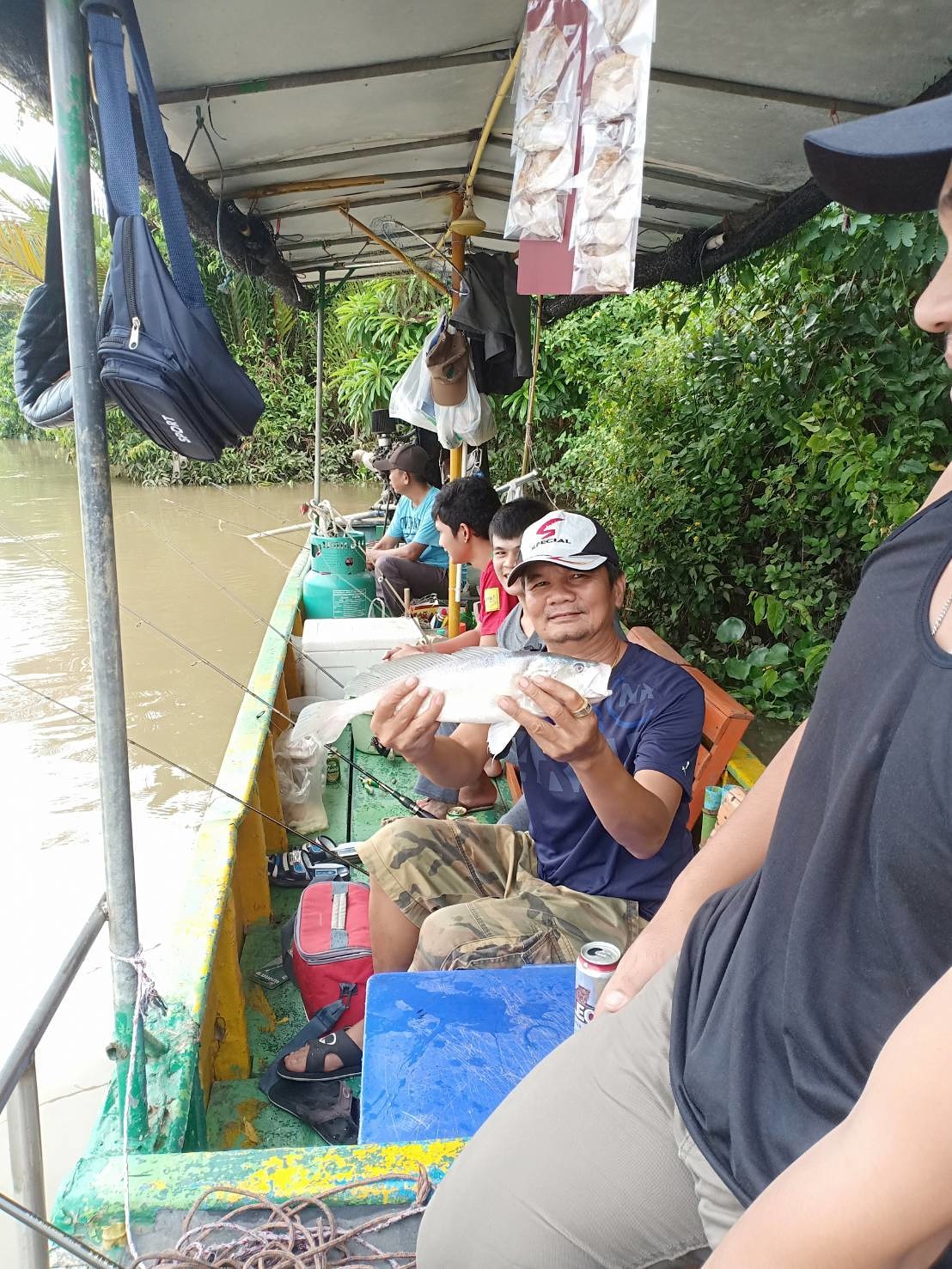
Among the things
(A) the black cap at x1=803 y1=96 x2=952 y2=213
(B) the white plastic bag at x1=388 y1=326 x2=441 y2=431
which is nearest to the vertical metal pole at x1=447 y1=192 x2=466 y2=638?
(B) the white plastic bag at x1=388 y1=326 x2=441 y2=431

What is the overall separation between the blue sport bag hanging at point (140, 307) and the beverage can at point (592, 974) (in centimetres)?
157

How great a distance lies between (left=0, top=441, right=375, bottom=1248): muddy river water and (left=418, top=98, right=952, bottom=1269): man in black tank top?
1.90 meters

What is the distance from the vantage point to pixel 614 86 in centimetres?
191

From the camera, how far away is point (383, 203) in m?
5.37

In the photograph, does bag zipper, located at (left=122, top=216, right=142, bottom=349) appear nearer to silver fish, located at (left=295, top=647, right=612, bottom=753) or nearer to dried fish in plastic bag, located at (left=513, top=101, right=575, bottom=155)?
dried fish in plastic bag, located at (left=513, top=101, right=575, bottom=155)

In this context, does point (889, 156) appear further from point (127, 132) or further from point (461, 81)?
point (461, 81)

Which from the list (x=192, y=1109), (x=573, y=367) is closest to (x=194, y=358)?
(x=192, y=1109)

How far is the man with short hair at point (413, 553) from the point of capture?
7906 mm

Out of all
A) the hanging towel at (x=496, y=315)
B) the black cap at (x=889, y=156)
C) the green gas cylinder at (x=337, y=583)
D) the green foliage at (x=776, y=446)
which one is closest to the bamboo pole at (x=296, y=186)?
the hanging towel at (x=496, y=315)

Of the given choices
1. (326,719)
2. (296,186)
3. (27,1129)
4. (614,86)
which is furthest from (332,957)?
(296,186)

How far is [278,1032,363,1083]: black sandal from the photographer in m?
2.83

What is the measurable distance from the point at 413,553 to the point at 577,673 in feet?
18.5

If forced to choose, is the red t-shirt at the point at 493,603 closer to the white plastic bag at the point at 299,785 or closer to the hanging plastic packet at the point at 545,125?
the white plastic bag at the point at 299,785

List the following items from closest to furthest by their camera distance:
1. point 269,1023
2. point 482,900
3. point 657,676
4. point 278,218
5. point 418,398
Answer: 1. point 482,900
2. point 657,676
3. point 269,1023
4. point 278,218
5. point 418,398
